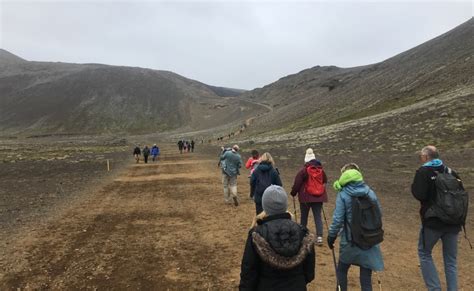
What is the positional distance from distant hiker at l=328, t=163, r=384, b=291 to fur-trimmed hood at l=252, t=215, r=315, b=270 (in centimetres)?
183

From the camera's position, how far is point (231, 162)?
15.6 metres

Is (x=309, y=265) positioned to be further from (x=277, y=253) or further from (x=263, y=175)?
(x=263, y=175)

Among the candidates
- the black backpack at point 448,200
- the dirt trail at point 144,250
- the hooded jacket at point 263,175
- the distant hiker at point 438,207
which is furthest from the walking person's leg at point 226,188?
the black backpack at point 448,200

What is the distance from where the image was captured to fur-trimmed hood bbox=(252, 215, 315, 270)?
14.9 ft

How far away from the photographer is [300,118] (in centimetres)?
8431

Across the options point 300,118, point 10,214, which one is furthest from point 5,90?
point 10,214

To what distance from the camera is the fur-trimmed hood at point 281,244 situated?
455 cm

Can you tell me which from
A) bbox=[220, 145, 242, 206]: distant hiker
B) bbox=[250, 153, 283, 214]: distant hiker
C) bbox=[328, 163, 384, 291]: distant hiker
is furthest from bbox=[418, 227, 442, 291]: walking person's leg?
bbox=[220, 145, 242, 206]: distant hiker

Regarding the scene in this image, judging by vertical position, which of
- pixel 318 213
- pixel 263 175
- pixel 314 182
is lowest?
pixel 318 213

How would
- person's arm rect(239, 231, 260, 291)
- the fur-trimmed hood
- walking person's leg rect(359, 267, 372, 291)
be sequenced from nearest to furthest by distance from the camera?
the fur-trimmed hood
person's arm rect(239, 231, 260, 291)
walking person's leg rect(359, 267, 372, 291)

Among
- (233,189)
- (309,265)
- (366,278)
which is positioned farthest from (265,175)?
(309,265)

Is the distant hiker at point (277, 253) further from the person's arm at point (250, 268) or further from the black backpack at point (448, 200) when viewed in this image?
the black backpack at point (448, 200)

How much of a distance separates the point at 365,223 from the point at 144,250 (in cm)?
574

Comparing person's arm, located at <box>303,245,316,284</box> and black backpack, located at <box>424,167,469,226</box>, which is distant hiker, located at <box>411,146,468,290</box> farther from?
person's arm, located at <box>303,245,316,284</box>
